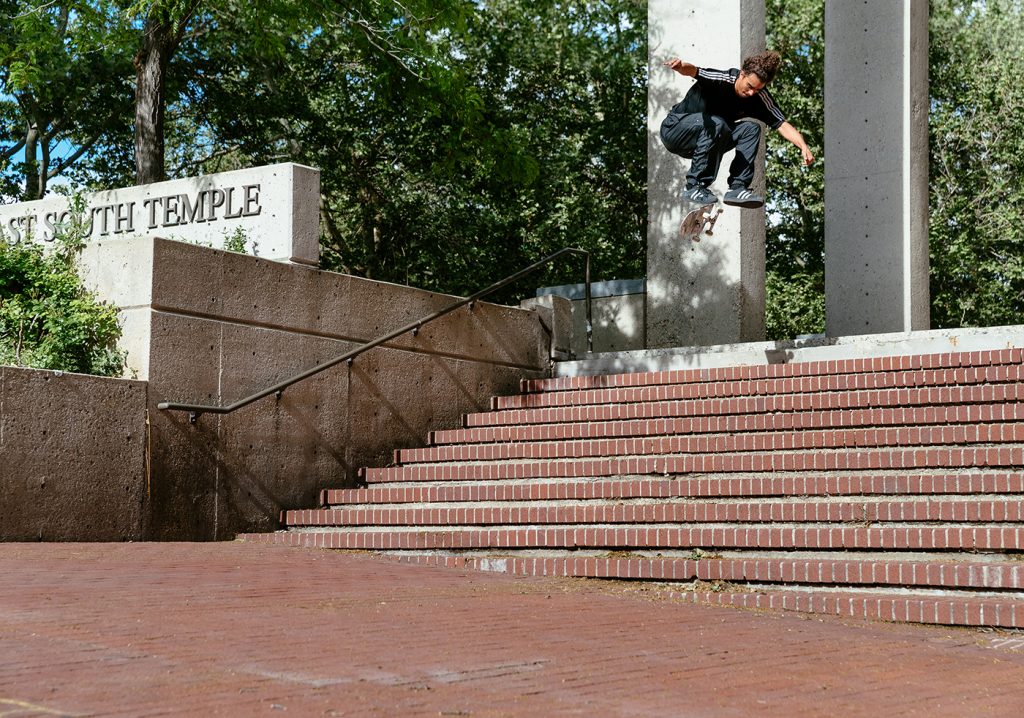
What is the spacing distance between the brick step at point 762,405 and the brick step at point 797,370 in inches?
14.8

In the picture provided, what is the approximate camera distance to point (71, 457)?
30.2 ft

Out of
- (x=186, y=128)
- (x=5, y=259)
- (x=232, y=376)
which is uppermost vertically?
(x=186, y=128)

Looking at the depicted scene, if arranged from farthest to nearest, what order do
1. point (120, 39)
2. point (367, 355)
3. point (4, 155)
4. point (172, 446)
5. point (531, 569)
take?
point (4, 155) < point (120, 39) < point (367, 355) < point (172, 446) < point (531, 569)

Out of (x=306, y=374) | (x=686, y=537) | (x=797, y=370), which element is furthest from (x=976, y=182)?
(x=686, y=537)

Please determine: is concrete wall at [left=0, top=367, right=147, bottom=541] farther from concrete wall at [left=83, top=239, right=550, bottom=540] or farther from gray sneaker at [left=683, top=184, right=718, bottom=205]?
gray sneaker at [left=683, top=184, right=718, bottom=205]

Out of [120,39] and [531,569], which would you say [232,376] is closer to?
[531,569]

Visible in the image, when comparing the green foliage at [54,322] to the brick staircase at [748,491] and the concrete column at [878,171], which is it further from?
the concrete column at [878,171]

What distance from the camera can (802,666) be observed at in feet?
16.8

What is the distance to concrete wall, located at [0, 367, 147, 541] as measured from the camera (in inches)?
348

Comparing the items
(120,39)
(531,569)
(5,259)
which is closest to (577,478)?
(531,569)

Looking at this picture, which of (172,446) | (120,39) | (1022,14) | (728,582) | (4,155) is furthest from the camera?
(1022,14)

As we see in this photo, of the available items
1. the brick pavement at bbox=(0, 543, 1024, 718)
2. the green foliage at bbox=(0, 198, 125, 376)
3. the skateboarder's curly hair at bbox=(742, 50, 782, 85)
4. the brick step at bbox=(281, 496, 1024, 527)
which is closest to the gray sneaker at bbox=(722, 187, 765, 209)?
the skateboarder's curly hair at bbox=(742, 50, 782, 85)

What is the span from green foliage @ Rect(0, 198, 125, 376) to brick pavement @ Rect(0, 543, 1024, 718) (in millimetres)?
2611

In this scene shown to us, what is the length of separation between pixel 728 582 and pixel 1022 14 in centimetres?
2315
